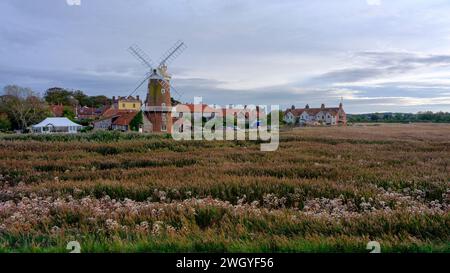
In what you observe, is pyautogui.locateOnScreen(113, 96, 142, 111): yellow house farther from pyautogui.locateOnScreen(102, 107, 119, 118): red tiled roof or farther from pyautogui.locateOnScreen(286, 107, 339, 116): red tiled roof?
pyautogui.locateOnScreen(286, 107, 339, 116): red tiled roof

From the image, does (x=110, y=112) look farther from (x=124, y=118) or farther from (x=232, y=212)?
(x=232, y=212)

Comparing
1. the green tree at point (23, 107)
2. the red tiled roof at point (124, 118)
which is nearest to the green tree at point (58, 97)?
→ the green tree at point (23, 107)

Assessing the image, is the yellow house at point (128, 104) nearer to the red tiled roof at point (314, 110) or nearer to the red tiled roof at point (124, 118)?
the red tiled roof at point (124, 118)

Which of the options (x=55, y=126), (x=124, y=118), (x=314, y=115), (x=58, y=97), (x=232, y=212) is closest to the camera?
(x=232, y=212)

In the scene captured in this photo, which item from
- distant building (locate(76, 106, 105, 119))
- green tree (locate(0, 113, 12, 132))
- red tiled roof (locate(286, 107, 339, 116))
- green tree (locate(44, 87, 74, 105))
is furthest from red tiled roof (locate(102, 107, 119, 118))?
red tiled roof (locate(286, 107, 339, 116))

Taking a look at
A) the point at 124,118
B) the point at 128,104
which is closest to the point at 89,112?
the point at 128,104

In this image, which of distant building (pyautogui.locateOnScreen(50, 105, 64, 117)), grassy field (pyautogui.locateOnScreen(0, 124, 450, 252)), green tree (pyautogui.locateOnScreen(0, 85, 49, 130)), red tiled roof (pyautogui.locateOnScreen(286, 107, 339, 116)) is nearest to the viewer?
grassy field (pyautogui.locateOnScreen(0, 124, 450, 252))

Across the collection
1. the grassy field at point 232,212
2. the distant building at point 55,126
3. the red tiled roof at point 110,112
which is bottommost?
the grassy field at point 232,212

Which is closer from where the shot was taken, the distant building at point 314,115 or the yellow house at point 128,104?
the yellow house at point 128,104

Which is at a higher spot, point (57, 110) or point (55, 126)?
point (57, 110)
